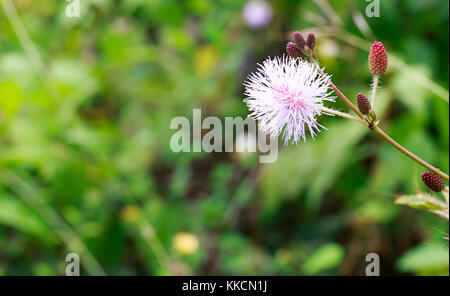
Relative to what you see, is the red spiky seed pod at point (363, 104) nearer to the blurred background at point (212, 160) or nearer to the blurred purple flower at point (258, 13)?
the blurred background at point (212, 160)

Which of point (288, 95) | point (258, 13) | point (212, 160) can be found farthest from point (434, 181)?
point (212, 160)

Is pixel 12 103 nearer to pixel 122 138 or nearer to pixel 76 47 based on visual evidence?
pixel 122 138

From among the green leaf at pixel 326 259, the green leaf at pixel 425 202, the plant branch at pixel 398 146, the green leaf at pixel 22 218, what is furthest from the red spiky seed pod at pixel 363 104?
the green leaf at pixel 22 218

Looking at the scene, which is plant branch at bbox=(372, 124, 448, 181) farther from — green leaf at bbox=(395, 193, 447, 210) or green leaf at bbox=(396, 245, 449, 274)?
green leaf at bbox=(396, 245, 449, 274)

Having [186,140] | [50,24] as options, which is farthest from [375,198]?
[50,24]

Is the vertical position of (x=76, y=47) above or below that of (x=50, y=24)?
below

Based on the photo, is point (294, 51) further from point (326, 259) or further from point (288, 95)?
point (326, 259)

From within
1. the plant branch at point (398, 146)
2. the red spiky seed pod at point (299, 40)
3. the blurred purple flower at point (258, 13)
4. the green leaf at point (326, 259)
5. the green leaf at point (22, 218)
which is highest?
the blurred purple flower at point (258, 13)

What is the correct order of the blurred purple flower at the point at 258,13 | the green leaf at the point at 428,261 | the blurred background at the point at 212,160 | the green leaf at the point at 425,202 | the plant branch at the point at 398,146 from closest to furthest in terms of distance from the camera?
the plant branch at the point at 398,146 → the green leaf at the point at 425,202 → the green leaf at the point at 428,261 → the blurred background at the point at 212,160 → the blurred purple flower at the point at 258,13
